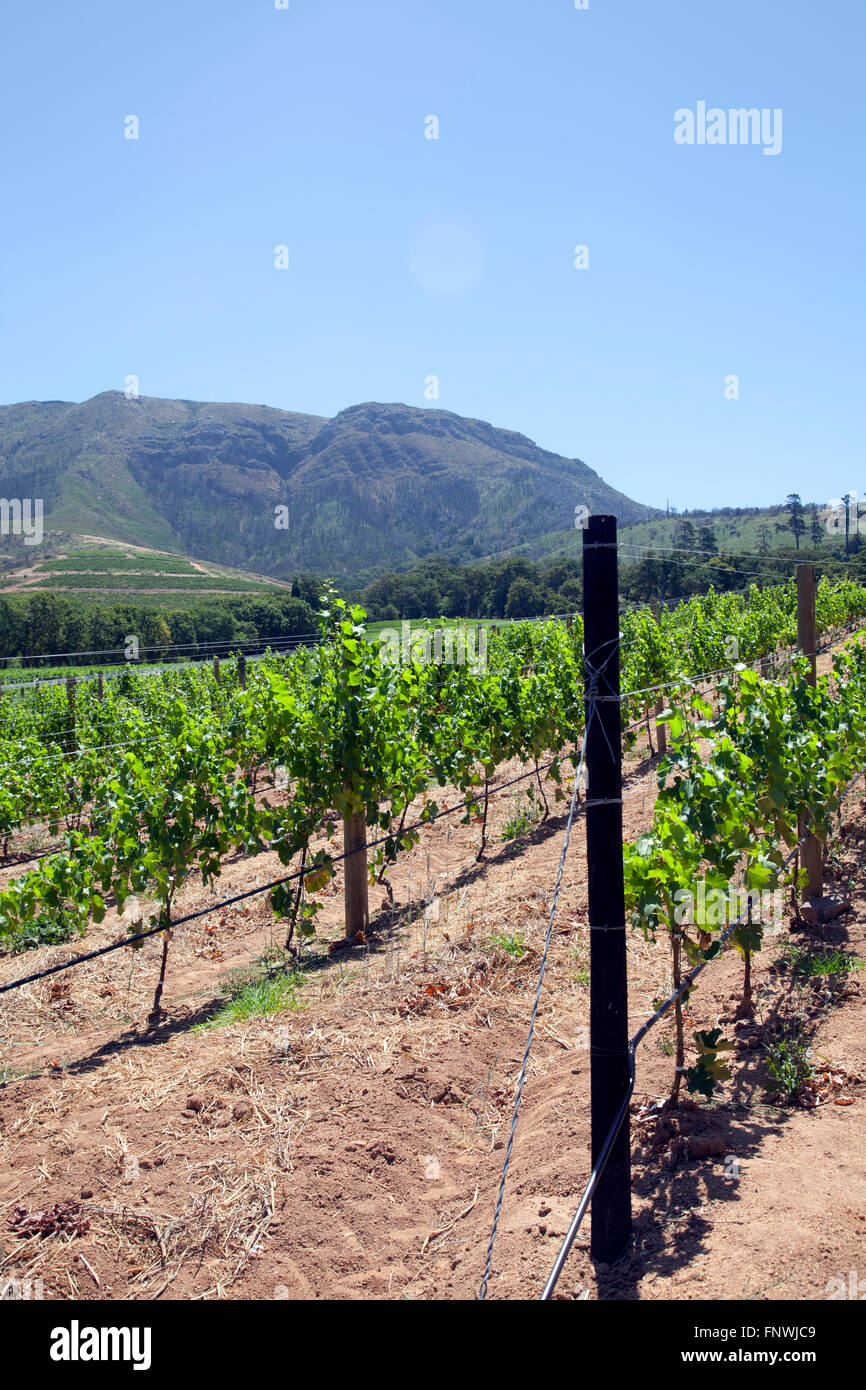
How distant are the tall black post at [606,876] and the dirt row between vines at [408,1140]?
15.0 inches

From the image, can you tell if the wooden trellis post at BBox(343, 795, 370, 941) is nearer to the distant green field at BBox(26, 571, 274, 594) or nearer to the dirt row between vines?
the dirt row between vines

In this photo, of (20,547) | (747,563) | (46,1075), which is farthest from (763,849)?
(20,547)

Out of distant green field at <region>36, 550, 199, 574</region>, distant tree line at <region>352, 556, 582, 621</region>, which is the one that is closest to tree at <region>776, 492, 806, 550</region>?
distant tree line at <region>352, 556, 582, 621</region>

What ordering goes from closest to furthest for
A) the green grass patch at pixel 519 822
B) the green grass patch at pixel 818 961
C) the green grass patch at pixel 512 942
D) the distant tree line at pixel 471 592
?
the green grass patch at pixel 818 961, the green grass patch at pixel 512 942, the green grass patch at pixel 519 822, the distant tree line at pixel 471 592

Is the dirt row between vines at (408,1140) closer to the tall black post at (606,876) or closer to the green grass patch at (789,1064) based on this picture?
the green grass patch at (789,1064)

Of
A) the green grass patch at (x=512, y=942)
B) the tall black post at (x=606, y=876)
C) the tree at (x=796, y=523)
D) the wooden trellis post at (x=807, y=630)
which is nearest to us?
the tall black post at (x=606, y=876)

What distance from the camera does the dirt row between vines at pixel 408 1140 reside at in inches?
125

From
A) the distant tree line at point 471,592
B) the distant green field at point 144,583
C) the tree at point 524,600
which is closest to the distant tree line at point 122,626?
the distant tree line at point 471,592

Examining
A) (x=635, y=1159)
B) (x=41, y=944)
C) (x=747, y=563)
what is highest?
(x=747, y=563)

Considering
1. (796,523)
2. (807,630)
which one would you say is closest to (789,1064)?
(807,630)

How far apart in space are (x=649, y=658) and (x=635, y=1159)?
466 inches

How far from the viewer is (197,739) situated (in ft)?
24.7

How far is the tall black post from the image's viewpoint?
3.10 metres
